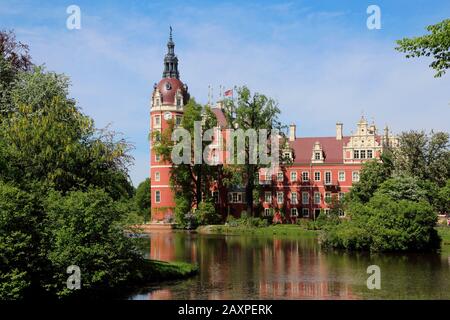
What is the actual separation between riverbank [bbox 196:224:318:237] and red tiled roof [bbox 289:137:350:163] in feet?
45.2

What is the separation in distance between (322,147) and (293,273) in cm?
4131

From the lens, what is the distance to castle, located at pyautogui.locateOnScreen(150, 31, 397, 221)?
63.8 meters

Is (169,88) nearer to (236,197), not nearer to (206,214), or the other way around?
(236,197)

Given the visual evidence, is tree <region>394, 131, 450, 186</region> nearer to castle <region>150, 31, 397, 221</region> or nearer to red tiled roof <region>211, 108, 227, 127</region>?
castle <region>150, 31, 397, 221</region>

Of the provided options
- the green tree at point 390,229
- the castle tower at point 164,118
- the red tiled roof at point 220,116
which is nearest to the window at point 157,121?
the castle tower at point 164,118

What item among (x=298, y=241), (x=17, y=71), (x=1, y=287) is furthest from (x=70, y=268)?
(x=298, y=241)

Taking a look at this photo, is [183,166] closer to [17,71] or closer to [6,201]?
[17,71]

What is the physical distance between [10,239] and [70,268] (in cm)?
223

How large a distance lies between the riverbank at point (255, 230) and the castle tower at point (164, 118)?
1026 centimetres

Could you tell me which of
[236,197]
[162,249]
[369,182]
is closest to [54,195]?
[162,249]

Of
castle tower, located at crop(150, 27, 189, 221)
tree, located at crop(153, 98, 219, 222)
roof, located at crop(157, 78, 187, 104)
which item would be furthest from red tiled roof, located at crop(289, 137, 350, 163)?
roof, located at crop(157, 78, 187, 104)

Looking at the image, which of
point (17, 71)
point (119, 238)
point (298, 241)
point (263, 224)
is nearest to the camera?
point (119, 238)

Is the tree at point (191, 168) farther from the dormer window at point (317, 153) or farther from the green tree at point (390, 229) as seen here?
the green tree at point (390, 229)
